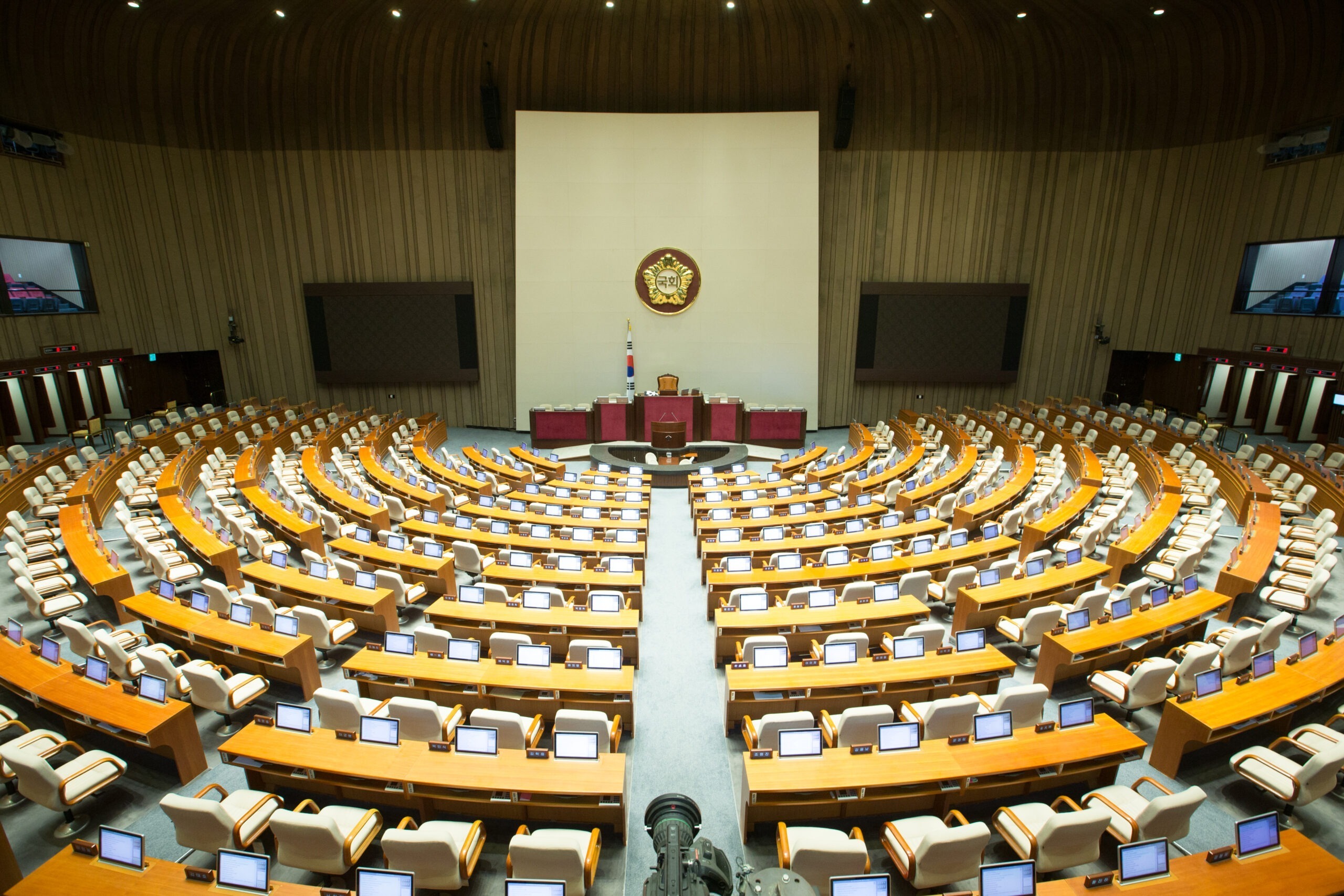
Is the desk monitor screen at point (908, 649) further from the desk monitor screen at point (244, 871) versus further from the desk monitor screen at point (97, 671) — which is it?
the desk monitor screen at point (97, 671)

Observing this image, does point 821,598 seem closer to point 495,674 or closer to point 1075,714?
point 1075,714

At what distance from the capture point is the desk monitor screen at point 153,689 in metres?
5.36

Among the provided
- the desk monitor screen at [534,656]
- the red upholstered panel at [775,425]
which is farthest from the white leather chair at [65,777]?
the red upholstered panel at [775,425]

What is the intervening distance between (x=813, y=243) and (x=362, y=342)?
1372cm

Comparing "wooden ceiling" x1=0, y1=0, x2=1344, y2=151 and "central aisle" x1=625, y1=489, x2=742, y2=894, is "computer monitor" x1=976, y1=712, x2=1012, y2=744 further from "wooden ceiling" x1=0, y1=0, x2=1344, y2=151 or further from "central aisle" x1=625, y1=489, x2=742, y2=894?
"wooden ceiling" x1=0, y1=0, x2=1344, y2=151

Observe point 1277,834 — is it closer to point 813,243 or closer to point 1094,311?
point 813,243

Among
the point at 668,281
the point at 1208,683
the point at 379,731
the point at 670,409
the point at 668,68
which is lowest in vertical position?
the point at 379,731

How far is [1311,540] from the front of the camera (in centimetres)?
902

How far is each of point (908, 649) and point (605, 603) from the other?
3195 millimetres

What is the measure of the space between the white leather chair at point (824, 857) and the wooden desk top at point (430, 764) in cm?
116

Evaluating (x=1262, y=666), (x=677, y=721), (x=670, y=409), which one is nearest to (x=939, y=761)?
(x=677, y=721)

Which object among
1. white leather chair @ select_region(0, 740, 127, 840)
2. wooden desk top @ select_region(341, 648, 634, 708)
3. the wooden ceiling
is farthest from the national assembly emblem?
white leather chair @ select_region(0, 740, 127, 840)

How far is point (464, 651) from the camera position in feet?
20.2

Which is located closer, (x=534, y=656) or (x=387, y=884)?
(x=387, y=884)
